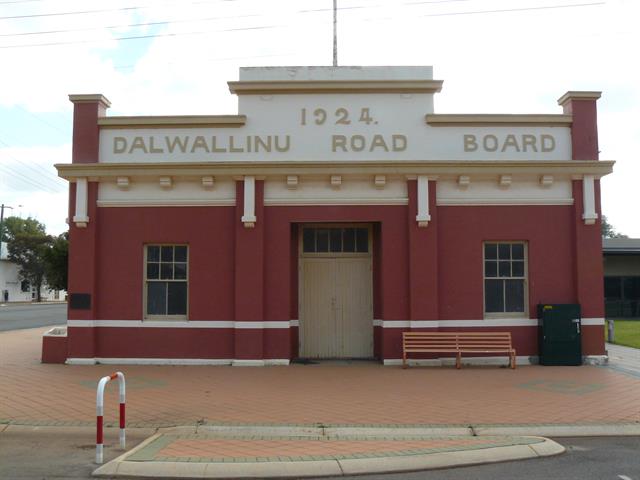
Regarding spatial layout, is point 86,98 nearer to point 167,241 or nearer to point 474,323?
point 167,241

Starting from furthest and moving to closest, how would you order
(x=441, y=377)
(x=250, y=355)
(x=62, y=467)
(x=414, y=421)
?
(x=250, y=355) < (x=441, y=377) < (x=414, y=421) < (x=62, y=467)

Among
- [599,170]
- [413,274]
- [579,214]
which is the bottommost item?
[413,274]

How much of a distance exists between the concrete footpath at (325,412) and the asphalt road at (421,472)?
177 millimetres

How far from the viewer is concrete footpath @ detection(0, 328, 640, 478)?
7062 mm

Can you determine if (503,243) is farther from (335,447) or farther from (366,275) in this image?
(335,447)

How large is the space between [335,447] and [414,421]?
1.66m

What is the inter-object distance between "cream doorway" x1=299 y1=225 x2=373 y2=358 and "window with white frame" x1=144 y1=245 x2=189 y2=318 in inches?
100

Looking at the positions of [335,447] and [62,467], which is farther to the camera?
[335,447]

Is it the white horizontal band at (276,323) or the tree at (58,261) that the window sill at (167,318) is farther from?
the tree at (58,261)

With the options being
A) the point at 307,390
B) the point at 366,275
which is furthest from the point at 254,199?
the point at 307,390

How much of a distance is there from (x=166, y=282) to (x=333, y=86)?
5.49m

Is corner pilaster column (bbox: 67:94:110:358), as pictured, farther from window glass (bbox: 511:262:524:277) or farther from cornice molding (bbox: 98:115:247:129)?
window glass (bbox: 511:262:524:277)

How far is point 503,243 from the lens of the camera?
1450 centimetres

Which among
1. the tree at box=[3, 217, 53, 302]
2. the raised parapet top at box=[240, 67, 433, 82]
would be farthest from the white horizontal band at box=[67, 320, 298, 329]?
the tree at box=[3, 217, 53, 302]
